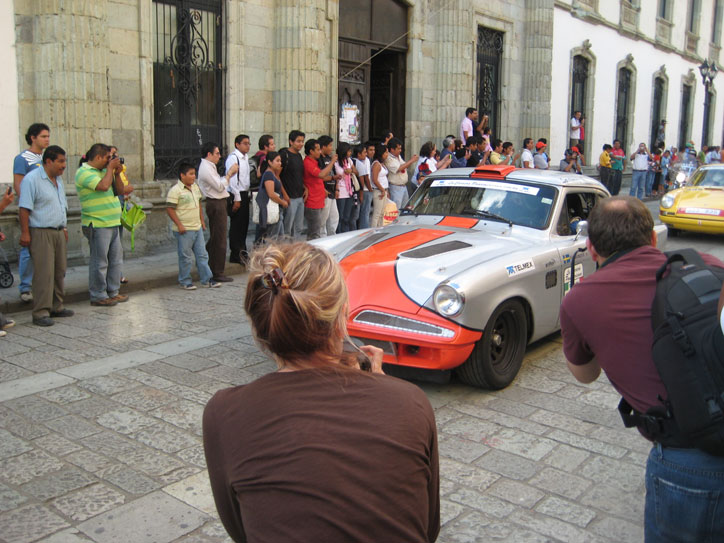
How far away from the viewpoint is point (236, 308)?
7.95 meters

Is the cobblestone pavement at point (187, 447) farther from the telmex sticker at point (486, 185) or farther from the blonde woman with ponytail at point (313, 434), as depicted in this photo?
the blonde woman with ponytail at point (313, 434)

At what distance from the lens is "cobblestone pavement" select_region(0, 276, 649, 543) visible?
11.6 ft

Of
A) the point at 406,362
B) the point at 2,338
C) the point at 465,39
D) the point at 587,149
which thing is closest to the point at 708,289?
the point at 406,362

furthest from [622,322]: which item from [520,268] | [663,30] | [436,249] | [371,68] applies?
[663,30]

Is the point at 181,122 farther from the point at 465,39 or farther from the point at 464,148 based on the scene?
the point at 465,39

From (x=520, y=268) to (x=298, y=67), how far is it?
332 inches

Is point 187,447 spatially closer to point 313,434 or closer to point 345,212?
point 313,434

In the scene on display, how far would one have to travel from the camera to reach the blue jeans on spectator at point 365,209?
12055mm

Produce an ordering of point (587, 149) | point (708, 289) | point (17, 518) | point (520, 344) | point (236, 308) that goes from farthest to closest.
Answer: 1. point (587, 149)
2. point (236, 308)
3. point (520, 344)
4. point (17, 518)
5. point (708, 289)

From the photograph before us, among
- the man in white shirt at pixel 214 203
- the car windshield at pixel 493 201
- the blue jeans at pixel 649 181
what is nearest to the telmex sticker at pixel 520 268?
the car windshield at pixel 493 201

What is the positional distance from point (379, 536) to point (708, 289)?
131cm

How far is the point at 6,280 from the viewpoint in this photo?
8195mm

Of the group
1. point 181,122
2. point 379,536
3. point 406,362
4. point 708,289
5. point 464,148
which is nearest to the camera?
point 379,536

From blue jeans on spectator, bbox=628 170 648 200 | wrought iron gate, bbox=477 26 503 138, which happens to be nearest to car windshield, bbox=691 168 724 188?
wrought iron gate, bbox=477 26 503 138
